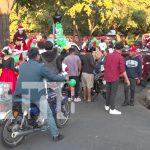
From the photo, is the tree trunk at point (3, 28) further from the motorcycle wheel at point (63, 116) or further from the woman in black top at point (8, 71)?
the motorcycle wheel at point (63, 116)

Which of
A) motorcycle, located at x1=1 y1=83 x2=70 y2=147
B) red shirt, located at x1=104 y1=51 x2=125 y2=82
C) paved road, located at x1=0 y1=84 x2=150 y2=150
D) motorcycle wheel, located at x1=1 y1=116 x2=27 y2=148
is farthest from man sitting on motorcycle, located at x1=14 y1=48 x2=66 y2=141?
red shirt, located at x1=104 y1=51 x2=125 y2=82

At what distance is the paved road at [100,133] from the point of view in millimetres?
8680

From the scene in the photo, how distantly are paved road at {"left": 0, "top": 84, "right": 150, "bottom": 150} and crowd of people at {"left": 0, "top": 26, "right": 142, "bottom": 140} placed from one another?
1.16 ft

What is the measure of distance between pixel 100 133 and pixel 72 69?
4601mm

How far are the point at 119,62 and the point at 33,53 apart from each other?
3.93m

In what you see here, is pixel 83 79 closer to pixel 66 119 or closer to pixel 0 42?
pixel 66 119

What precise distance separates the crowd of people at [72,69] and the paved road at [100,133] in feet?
1.16

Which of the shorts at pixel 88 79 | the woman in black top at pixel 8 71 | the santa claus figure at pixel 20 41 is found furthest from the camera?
the santa claus figure at pixel 20 41

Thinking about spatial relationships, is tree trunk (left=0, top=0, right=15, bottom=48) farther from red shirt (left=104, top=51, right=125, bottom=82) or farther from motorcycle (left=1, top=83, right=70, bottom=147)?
motorcycle (left=1, top=83, right=70, bottom=147)

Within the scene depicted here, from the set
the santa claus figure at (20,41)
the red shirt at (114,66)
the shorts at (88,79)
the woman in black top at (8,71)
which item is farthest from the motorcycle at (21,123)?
the santa claus figure at (20,41)

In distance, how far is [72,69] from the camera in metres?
14.1

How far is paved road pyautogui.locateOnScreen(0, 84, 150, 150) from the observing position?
8.68 m

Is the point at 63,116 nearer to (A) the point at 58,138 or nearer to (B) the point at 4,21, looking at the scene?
(A) the point at 58,138

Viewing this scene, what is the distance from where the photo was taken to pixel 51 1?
26.2 meters
